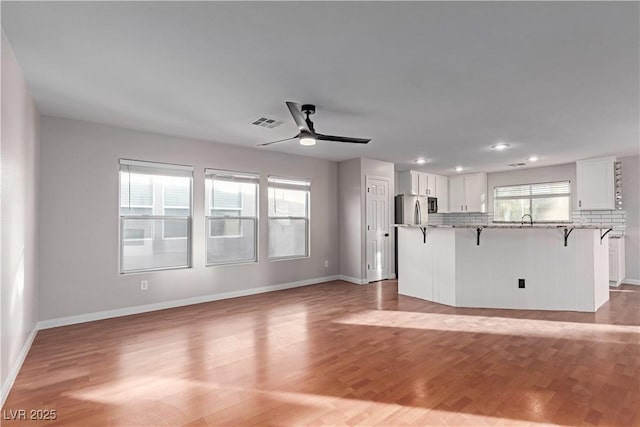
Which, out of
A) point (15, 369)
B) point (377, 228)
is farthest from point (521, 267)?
point (15, 369)

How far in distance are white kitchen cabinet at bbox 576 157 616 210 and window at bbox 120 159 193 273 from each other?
728cm

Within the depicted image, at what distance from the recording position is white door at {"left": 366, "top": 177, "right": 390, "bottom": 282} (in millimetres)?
6637

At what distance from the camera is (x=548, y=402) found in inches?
89.2

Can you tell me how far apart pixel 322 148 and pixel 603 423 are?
4728mm

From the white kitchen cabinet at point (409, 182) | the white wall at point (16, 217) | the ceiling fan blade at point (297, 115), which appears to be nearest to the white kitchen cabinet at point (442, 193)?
the white kitchen cabinet at point (409, 182)

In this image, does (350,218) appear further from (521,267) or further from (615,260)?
(615,260)

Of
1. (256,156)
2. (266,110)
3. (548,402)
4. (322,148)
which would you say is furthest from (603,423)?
(256,156)

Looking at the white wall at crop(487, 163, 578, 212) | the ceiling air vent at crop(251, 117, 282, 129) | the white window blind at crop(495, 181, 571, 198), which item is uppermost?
the ceiling air vent at crop(251, 117, 282, 129)

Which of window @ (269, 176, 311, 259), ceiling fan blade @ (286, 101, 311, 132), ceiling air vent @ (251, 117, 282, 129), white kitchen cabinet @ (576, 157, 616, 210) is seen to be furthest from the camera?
white kitchen cabinet @ (576, 157, 616, 210)

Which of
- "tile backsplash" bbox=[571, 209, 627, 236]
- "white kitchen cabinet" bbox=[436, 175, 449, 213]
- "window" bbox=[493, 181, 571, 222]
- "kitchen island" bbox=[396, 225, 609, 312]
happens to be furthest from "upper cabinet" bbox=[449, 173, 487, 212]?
"kitchen island" bbox=[396, 225, 609, 312]

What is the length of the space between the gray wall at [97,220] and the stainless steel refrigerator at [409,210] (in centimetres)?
364

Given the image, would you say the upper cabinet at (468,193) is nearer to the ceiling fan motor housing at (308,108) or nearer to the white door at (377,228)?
the white door at (377,228)

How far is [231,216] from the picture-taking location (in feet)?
17.9

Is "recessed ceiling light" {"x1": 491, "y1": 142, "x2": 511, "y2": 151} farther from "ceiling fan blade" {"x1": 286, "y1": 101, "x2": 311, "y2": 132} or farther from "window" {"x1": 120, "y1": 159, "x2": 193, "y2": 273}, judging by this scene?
"window" {"x1": 120, "y1": 159, "x2": 193, "y2": 273}
